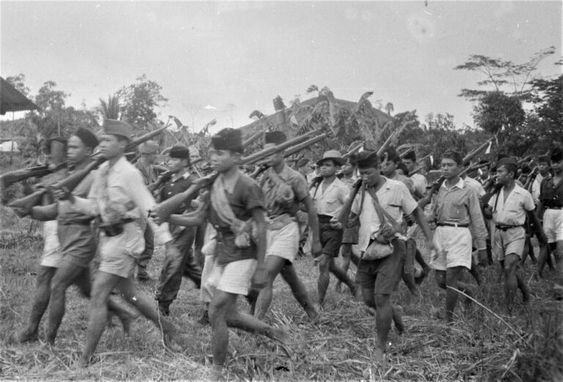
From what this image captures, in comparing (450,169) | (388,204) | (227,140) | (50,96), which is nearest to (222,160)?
(227,140)

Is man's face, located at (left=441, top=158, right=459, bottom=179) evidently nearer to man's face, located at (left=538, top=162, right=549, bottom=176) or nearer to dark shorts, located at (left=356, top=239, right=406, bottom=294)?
dark shorts, located at (left=356, top=239, right=406, bottom=294)

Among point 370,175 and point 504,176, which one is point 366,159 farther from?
point 504,176

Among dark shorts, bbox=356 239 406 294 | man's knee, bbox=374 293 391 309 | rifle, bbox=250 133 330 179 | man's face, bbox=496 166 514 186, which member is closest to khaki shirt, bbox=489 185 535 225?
man's face, bbox=496 166 514 186

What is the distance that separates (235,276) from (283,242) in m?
1.64

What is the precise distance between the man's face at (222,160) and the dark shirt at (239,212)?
131mm

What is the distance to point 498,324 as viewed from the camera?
19.0ft

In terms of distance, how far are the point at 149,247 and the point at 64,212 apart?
3752mm

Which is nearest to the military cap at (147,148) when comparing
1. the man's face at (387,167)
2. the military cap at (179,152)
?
the military cap at (179,152)

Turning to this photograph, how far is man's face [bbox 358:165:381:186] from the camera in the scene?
5797 mm

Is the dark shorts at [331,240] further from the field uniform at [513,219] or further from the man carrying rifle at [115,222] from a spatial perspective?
the man carrying rifle at [115,222]

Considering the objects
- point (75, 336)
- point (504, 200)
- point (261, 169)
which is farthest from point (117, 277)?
point (504, 200)

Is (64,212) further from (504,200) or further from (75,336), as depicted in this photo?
(504,200)

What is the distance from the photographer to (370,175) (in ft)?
19.1

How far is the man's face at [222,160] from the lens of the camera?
4.86 meters
